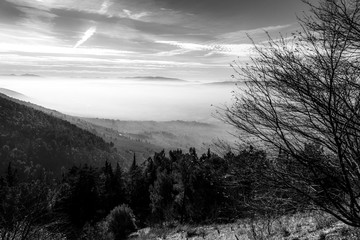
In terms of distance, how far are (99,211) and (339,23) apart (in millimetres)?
59537

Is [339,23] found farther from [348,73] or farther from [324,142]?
[324,142]

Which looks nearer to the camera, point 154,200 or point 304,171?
point 304,171

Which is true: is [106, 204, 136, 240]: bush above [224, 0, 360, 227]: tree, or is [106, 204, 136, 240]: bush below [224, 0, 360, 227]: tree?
below

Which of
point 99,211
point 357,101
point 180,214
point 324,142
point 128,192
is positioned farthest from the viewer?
point 128,192

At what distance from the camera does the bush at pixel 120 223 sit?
3537cm

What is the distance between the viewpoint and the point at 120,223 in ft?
119

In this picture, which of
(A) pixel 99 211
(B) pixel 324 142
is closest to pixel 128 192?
(A) pixel 99 211

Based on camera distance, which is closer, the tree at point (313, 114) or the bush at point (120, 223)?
the tree at point (313, 114)

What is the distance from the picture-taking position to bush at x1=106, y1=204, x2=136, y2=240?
116ft

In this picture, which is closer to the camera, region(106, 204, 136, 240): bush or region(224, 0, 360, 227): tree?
region(224, 0, 360, 227): tree

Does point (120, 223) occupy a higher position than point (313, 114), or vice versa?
point (313, 114)

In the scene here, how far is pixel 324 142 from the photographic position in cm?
528

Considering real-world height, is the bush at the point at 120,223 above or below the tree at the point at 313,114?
below

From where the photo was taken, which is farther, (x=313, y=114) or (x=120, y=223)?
(x=120, y=223)
